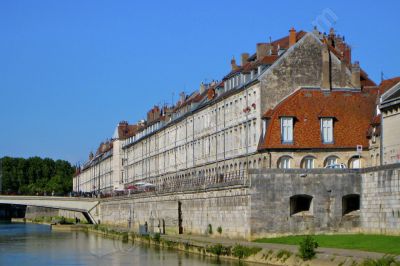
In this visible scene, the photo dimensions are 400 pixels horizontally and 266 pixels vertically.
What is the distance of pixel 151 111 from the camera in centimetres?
15462

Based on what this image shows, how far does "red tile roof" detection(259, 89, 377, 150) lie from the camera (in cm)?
7681

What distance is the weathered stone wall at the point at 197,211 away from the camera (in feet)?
220

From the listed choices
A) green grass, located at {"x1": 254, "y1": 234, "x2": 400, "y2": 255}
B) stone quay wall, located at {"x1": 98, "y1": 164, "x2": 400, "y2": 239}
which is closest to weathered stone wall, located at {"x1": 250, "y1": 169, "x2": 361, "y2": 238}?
stone quay wall, located at {"x1": 98, "y1": 164, "x2": 400, "y2": 239}

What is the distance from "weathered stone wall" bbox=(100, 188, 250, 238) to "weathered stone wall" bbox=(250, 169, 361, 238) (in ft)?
3.76

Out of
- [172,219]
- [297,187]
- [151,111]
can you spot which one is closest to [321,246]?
[297,187]

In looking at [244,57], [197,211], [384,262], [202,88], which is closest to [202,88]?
[202,88]

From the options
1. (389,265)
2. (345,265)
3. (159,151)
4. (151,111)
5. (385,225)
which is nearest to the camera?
(389,265)

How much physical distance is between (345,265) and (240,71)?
47552 millimetres

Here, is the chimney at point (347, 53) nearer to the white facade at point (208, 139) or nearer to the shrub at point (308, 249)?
the white facade at point (208, 139)

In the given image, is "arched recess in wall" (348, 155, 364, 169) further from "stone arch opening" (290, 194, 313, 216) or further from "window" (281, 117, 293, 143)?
"stone arch opening" (290, 194, 313, 216)

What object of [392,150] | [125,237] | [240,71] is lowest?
[125,237]

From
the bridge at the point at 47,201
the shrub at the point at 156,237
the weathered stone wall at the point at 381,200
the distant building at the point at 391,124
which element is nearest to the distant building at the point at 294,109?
the distant building at the point at 391,124

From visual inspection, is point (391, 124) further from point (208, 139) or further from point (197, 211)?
point (208, 139)

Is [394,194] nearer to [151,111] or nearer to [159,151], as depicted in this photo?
[159,151]
